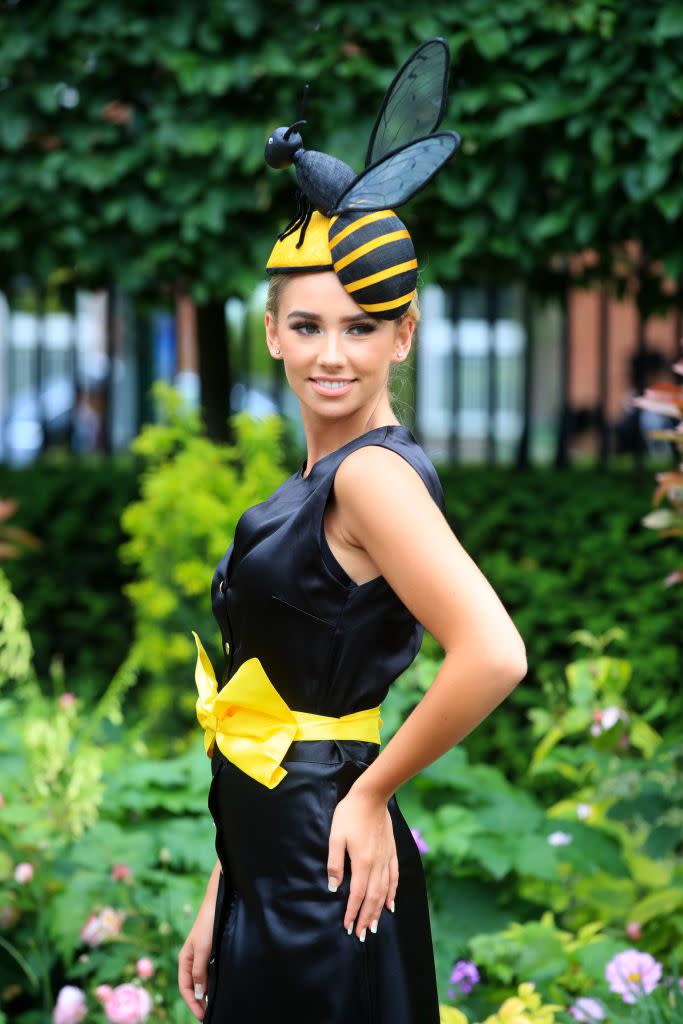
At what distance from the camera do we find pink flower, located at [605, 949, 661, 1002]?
239 centimetres

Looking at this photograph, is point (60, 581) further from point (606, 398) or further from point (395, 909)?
point (395, 909)

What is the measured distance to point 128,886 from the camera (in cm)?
274

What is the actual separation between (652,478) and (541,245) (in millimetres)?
1245

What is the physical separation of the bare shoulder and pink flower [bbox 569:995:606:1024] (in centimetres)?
125

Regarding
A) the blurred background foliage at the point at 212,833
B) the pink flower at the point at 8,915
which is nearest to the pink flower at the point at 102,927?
the blurred background foliage at the point at 212,833

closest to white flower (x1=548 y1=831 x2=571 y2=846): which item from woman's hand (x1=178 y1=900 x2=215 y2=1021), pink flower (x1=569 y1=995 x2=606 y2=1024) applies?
pink flower (x1=569 y1=995 x2=606 y2=1024)

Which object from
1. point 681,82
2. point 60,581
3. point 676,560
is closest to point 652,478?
point 676,560

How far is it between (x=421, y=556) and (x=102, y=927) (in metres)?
1.55

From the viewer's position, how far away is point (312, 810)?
157 centimetres

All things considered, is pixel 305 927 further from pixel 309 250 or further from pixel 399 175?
pixel 399 175

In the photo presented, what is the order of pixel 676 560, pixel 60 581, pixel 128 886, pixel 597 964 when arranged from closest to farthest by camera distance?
1. pixel 597 964
2. pixel 128 886
3. pixel 676 560
4. pixel 60 581

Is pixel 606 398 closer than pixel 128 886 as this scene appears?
No

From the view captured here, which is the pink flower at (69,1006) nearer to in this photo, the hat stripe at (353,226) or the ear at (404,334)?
the ear at (404,334)

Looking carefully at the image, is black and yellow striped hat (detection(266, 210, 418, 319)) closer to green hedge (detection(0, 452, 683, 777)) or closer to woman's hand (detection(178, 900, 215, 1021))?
woman's hand (detection(178, 900, 215, 1021))
